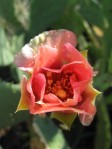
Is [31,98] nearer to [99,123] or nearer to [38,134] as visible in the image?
[38,134]

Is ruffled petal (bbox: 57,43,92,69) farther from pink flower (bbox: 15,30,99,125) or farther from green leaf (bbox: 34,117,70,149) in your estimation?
green leaf (bbox: 34,117,70,149)

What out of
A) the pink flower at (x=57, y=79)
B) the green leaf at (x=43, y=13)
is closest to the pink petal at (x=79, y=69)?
the pink flower at (x=57, y=79)

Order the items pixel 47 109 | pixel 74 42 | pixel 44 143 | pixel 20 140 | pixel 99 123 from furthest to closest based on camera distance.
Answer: pixel 20 140
pixel 99 123
pixel 44 143
pixel 74 42
pixel 47 109

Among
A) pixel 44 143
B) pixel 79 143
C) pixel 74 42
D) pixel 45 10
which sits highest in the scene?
pixel 74 42

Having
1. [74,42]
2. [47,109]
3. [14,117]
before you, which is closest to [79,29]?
[14,117]

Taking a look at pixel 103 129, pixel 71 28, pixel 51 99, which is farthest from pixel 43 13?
pixel 51 99

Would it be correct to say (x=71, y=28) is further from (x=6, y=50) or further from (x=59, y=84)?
(x=59, y=84)

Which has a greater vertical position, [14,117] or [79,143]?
[14,117]

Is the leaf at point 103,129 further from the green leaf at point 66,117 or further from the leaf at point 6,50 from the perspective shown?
the green leaf at point 66,117
